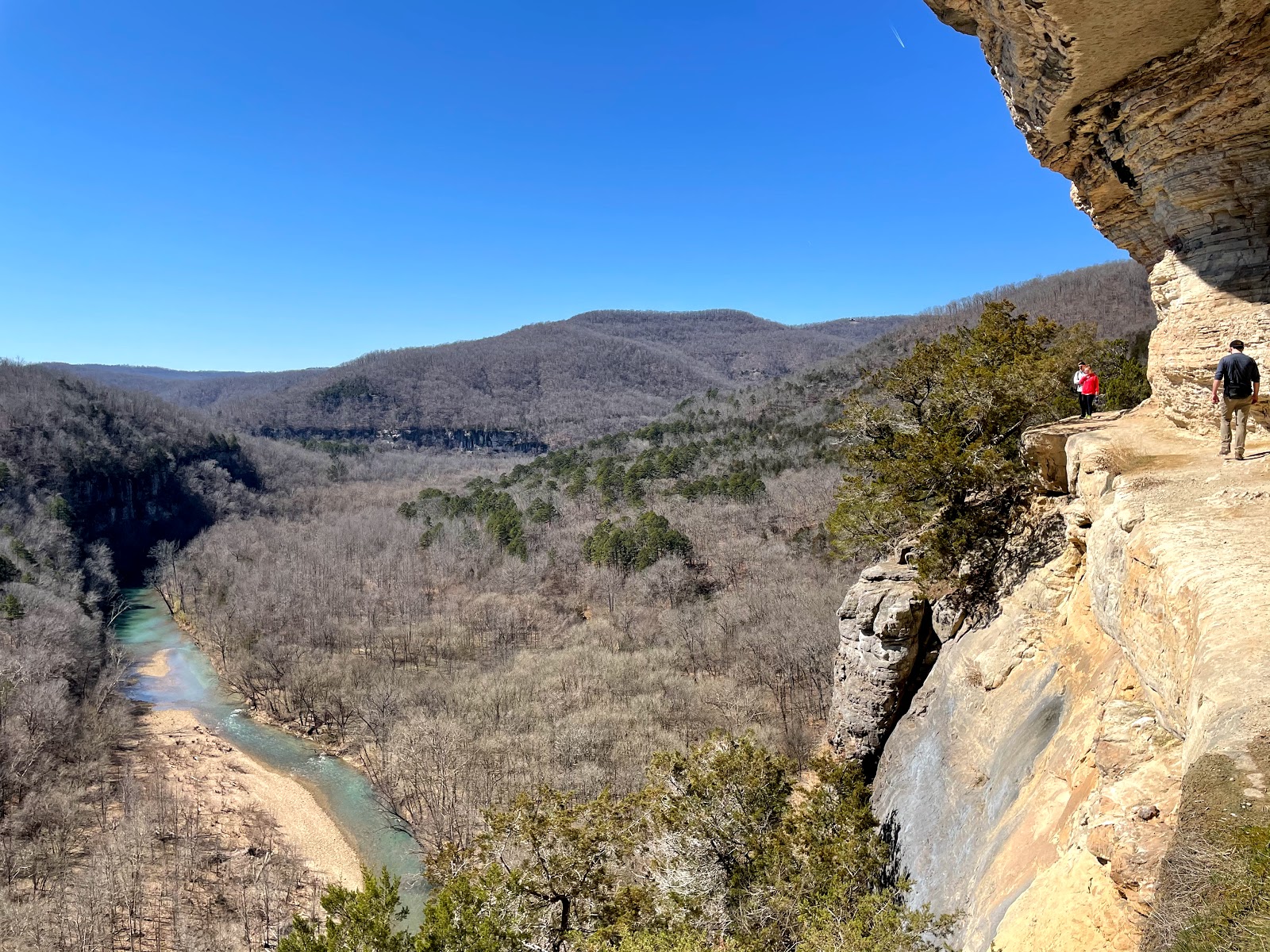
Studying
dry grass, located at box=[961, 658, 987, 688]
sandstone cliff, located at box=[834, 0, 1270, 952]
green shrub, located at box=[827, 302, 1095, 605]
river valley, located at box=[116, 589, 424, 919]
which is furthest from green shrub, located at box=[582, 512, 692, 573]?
dry grass, located at box=[961, 658, 987, 688]

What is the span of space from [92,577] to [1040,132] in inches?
2882

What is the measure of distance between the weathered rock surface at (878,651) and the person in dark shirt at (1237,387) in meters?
7.04

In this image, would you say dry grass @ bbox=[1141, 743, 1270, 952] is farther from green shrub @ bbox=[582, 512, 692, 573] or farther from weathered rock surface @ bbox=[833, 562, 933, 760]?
green shrub @ bbox=[582, 512, 692, 573]

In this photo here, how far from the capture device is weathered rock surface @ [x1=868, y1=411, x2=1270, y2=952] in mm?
5574

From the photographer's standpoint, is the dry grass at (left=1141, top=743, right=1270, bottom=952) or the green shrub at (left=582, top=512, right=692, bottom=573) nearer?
the dry grass at (left=1141, top=743, right=1270, bottom=952)

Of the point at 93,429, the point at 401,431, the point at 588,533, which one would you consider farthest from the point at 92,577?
the point at 401,431

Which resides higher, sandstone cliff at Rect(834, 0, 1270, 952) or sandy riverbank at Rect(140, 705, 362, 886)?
sandstone cliff at Rect(834, 0, 1270, 952)

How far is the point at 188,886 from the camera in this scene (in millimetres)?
24594

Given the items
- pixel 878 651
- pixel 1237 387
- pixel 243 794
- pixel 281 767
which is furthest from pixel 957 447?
pixel 281 767

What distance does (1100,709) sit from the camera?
27.6 ft

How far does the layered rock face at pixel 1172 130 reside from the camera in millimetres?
8945

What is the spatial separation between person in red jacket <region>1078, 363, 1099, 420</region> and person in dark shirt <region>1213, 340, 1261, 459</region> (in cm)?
542

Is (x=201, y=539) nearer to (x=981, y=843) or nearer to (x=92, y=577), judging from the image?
(x=92, y=577)

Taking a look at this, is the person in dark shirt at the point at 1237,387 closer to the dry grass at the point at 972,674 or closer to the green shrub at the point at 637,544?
the dry grass at the point at 972,674
